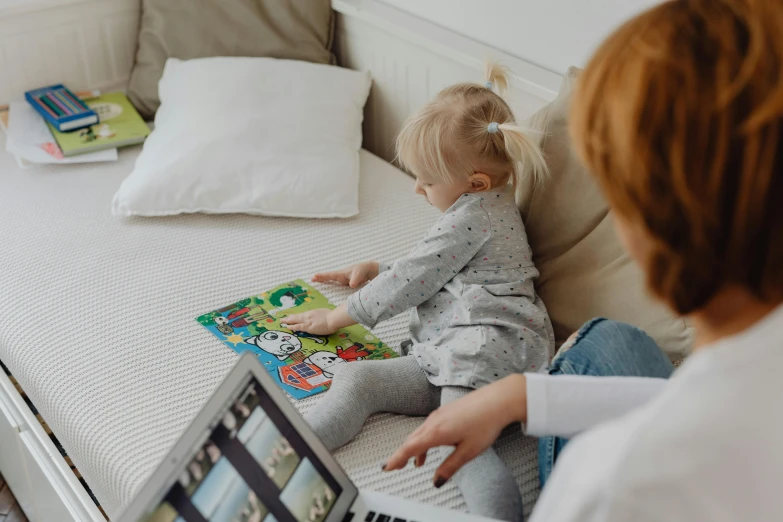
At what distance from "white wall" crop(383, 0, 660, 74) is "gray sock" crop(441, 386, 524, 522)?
822mm

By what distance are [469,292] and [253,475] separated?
0.51m

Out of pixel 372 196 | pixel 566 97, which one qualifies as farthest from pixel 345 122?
pixel 566 97

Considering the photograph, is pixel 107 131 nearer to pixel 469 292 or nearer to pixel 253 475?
pixel 469 292

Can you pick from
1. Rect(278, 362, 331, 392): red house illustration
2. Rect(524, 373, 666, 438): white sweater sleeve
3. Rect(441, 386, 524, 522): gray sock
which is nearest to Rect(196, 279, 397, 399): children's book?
Rect(278, 362, 331, 392): red house illustration

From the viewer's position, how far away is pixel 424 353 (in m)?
1.24

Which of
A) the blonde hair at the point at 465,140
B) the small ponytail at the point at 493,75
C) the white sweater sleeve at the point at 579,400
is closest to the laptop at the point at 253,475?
the white sweater sleeve at the point at 579,400

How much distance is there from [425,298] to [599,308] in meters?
0.27

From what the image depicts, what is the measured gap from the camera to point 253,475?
83 cm

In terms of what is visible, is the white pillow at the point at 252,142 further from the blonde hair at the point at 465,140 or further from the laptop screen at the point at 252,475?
the laptop screen at the point at 252,475

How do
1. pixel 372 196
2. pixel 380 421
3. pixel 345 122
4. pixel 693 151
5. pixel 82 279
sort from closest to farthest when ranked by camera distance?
pixel 693 151, pixel 380 421, pixel 82 279, pixel 372 196, pixel 345 122

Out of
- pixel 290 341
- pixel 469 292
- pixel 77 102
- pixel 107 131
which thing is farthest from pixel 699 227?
pixel 77 102

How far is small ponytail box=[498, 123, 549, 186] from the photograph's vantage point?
123 centimetres

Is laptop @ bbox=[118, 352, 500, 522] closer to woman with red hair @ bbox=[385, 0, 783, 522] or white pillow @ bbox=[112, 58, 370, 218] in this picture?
woman with red hair @ bbox=[385, 0, 783, 522]

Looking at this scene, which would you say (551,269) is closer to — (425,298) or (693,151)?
(425,298)
